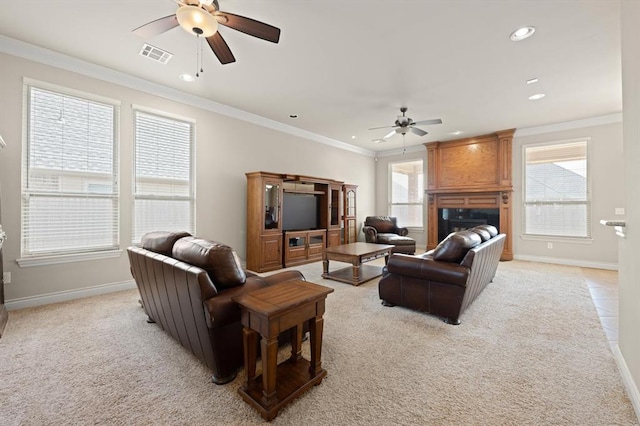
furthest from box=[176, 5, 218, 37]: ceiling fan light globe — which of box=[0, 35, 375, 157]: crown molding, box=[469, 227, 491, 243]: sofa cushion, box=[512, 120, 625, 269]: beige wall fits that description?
box=[512, 120, 625, 269]: beige wall

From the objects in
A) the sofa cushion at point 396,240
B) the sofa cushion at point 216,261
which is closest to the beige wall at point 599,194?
the sofa cushion at point 396,240

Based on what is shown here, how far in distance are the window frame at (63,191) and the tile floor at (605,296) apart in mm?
5584

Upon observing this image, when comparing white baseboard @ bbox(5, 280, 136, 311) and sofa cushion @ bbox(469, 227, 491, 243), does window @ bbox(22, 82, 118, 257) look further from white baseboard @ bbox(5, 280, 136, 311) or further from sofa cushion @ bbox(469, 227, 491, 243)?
sofa cushion @ bbox(469, 227, 491, 243)

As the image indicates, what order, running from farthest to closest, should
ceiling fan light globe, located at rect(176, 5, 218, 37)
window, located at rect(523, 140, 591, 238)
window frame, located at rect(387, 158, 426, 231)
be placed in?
1. window frame, located at rect(387, 158, 426, 231)
2. window, located at rect(523, 140, 591, 238)
3. ceiling fan light globe, located at rect(176, 5, 218, 37)

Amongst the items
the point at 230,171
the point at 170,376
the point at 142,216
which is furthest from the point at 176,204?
the point at 170,376

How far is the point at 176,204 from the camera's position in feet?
14.2

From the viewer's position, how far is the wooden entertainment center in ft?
16.3

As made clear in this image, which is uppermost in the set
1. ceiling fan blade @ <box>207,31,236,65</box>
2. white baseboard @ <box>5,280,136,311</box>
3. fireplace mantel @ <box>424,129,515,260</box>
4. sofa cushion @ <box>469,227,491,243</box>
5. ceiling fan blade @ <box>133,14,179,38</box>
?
ceiling fan blade @ <box>133,14,179,38</box>

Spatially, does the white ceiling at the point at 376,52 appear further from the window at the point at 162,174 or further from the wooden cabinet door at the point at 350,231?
the wooden cabinet door at the point at 350,231

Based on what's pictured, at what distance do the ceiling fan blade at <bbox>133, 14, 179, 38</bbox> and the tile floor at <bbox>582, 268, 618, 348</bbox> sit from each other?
460cm

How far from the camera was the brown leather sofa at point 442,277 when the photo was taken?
2682 mm

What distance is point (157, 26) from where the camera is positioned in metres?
2.29

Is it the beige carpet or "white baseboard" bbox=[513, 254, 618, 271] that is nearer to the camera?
the beige carpet

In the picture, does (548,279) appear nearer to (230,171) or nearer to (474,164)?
(474,164)
